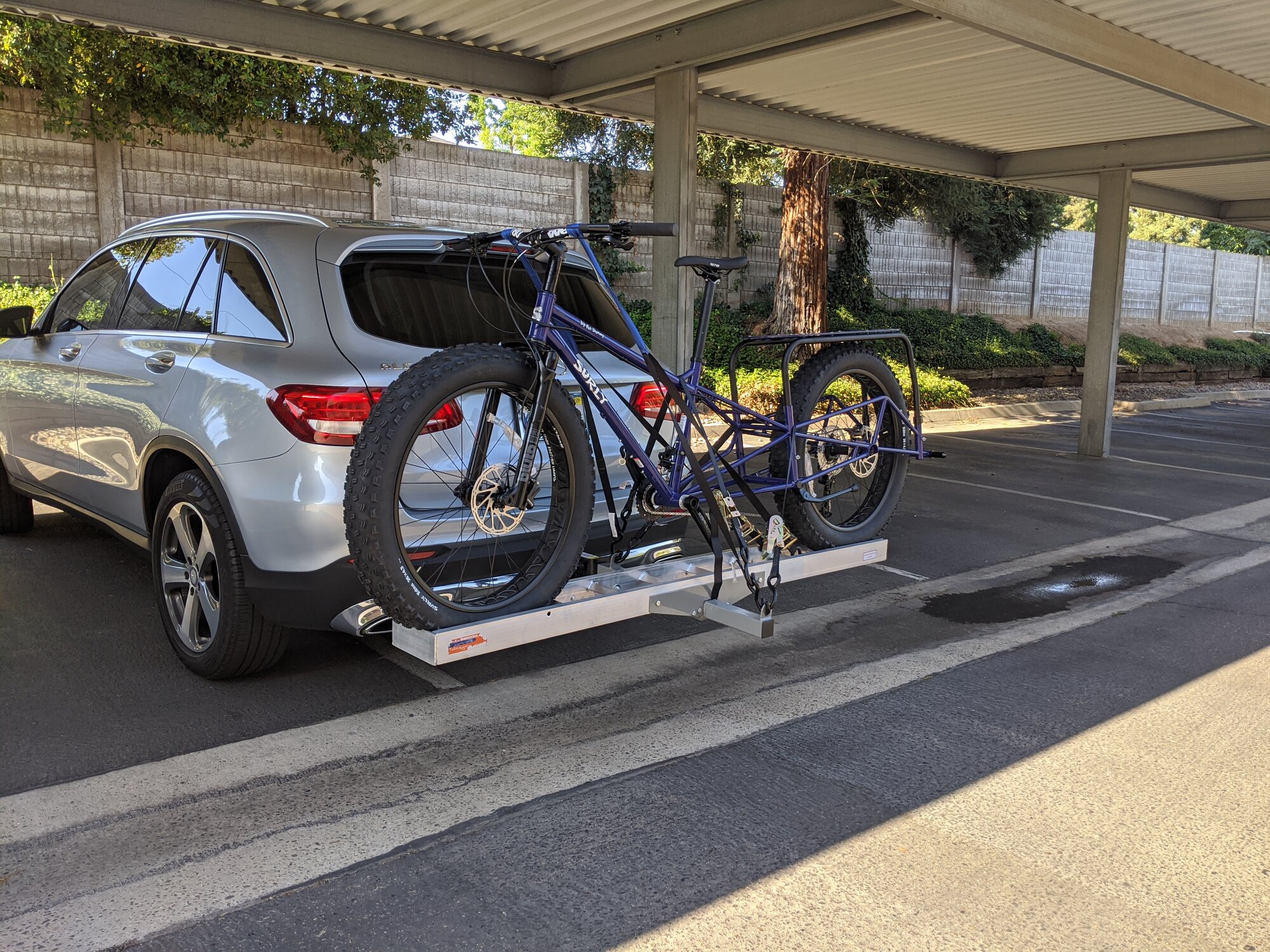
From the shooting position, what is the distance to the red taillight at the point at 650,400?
445 cm

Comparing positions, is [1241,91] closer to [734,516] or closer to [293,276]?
[734,516]

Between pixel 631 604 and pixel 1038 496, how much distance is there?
6.63 metres

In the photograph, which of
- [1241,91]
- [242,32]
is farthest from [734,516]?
[1241,91]

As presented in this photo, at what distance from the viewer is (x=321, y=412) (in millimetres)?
3623

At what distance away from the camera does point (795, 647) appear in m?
5.03

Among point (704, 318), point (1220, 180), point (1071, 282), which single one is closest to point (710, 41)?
point (704, 318)

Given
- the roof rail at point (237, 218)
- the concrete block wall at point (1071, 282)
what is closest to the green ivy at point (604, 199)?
the concrete block wall at point (1071, 282)

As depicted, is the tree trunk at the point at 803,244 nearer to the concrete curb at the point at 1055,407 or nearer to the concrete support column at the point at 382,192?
the concrete curb at the point at 1055,407

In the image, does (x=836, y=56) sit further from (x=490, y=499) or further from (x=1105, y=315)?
(x=490, y=499)

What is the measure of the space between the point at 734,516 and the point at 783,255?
11.8m

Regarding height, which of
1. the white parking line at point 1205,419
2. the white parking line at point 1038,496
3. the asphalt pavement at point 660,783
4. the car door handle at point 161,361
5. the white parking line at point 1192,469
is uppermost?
the car door handle at point 161,361

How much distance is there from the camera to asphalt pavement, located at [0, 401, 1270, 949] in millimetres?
2783

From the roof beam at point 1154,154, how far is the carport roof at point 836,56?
0.02 m

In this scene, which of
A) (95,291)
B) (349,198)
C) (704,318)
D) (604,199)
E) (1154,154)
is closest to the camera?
(704,318)
